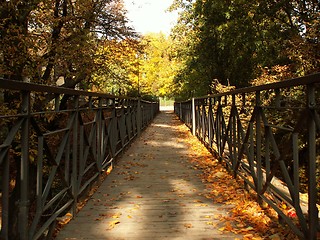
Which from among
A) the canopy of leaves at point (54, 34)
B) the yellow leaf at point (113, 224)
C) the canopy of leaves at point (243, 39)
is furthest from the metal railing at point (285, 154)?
the canopy of leaves at point (243, 39)

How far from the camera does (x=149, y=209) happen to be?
388cm

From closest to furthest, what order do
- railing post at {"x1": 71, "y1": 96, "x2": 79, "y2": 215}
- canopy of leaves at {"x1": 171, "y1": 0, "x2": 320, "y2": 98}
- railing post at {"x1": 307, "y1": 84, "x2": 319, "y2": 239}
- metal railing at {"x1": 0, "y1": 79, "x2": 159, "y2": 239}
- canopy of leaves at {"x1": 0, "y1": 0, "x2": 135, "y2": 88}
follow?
metal railing at {"x1": 0, "y1": 79, "x2": 159, "y2": 239} → railing post at {"x1": 307, "y1": 84, "x2": 319, "y2": 239} → railing post at {"x1": 71, "y1": 96, "x2": 79, "y2": 215} → canopy of leaves at {"x1": 0, "y1": 0, "x2": 135, "y2": 88} → canopy of leaves at {"x1": 171, "y1": 0, "x2": 320, "y2": 98}

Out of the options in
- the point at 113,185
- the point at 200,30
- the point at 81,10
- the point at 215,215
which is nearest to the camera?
the point at 215,215

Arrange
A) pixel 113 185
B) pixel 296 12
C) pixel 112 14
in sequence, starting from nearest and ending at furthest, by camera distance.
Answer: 1. pixel 113 185
2. pixel 112 14
3. pixel 296 12

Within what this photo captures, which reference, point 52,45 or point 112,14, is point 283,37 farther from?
point 52,45

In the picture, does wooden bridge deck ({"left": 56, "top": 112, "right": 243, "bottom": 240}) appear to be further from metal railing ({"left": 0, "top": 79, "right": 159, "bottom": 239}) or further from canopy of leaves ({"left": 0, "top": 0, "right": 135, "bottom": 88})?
canopy of leaves ({"left": 0, "top": 0, "right": 135, "bottom": 88})

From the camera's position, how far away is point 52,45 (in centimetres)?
922

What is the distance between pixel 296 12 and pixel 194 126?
6675mm

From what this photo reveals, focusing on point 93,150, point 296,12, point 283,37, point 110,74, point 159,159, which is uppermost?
point 296,12

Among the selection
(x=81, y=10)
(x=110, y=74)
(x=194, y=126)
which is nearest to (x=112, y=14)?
(x=81, y=10)

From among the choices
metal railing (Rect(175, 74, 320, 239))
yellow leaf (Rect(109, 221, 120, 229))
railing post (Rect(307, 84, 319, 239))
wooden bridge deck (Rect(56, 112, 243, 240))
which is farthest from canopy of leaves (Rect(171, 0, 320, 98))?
yellow leaf (Rect(109, 221, 120, 229))

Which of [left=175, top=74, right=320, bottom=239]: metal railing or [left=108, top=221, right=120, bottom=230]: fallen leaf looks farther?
[left=108, top=221, right=120, bottom=230]: fallen leaf

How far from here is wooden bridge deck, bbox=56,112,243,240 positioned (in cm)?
316

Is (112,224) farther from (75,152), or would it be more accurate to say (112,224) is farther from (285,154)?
(285,154)
